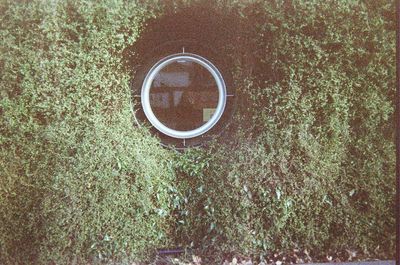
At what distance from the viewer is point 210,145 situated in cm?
440

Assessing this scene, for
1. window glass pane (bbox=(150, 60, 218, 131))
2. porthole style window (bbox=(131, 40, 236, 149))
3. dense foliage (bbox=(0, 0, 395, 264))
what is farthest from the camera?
window glass pane (bbox=(150, 60, 218, 131))

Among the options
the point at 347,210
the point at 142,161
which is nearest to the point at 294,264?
the point at 347,210

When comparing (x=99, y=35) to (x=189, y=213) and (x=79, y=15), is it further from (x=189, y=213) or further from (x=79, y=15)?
(x=189, y=213)

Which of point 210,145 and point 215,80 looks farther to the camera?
point 215,80

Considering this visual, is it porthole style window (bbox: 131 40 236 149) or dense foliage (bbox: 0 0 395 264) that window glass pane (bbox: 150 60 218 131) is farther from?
dense foliage (bbox: 0 0 395 264)

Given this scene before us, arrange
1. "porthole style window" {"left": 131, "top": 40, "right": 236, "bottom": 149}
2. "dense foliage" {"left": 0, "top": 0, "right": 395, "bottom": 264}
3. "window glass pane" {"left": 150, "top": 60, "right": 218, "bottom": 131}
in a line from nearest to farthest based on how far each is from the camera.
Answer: "dense foliage" {"left": 0, "top": 0, "right": 395, "bottom": 264} < "porthole style window" {"left": 131, "top": 40, "right": 236, "bottom": 149} < "window glass pane" {"left": 150, "top": 60, "right": 218, "bottom": 131}

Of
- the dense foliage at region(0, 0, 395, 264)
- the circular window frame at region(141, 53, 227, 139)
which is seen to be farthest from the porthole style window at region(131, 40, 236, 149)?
the dense foliage at region(0, 0, 395, 264)

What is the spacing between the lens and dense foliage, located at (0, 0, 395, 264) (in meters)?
3.93

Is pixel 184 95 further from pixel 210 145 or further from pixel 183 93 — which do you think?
pixel 210 145

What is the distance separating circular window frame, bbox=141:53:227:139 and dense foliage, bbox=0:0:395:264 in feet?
1.23

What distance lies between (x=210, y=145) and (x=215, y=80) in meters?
0.86

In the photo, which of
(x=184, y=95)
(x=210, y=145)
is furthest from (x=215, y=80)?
(x=210, y=145)

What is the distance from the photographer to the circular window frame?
184 inches

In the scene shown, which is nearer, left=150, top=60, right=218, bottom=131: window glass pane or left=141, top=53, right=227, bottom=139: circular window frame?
left=141, top=53, right=227, bottom=139: circular window frame
